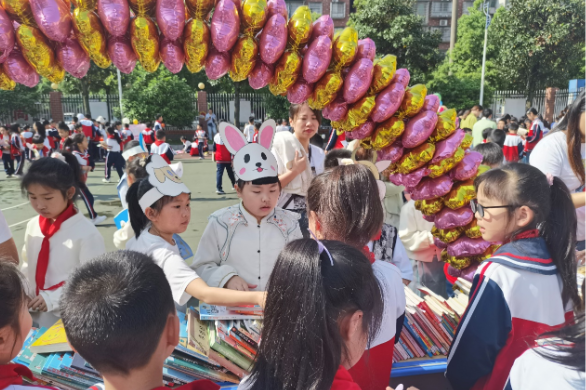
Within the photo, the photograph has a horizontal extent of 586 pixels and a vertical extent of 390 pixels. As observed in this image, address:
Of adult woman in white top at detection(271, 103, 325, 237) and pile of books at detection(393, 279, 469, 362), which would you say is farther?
adult woman in white top at detection(271, 103, 325, 237)

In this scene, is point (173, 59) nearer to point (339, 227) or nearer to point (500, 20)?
point (339, 227)

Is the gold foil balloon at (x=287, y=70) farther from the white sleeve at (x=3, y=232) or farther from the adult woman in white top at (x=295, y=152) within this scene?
the white sleeve at (x=3, y=232)

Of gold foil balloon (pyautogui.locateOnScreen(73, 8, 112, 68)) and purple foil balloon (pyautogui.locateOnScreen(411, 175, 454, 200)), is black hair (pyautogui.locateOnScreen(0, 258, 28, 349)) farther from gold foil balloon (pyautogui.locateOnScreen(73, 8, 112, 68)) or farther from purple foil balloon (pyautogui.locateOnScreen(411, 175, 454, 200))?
purple foil balloon (pyautogui.locateOnScreen(411, 175, 454, 200))

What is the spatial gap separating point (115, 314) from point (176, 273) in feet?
2.46

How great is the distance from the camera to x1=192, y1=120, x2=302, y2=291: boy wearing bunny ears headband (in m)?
2.03

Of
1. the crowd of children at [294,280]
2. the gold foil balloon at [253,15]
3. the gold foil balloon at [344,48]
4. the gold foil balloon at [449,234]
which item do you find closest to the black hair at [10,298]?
the crowd of children at [294,280]

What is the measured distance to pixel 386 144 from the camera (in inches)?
98.0

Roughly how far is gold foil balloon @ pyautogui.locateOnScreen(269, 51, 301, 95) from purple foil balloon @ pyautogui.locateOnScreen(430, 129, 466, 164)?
3.03 feet

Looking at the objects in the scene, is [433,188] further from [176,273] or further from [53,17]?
[53,17]

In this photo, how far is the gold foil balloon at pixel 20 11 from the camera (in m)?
1.97

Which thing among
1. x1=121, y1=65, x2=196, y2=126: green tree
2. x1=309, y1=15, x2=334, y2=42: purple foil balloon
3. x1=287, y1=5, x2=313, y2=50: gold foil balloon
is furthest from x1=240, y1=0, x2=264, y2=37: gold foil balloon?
x1=121, y1=65, x2=196, y2=126: green tree

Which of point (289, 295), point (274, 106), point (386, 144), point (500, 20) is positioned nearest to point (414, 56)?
point (500, 20)

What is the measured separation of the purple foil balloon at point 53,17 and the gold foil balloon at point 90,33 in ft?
0.15

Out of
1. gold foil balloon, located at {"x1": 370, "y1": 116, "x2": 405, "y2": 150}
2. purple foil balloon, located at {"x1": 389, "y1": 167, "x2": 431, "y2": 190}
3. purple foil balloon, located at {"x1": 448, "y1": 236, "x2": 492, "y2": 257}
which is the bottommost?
purple foil balloon, located at {"x1": 448, "y1": 236, "x2": 492, "y2": 257}
